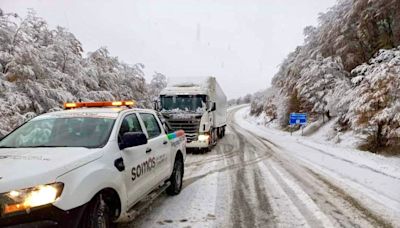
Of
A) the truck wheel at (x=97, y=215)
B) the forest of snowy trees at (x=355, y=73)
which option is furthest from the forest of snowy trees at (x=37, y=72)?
the forest of snowy trees at (x=355, y=73)

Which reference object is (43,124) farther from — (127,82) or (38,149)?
(127,82)

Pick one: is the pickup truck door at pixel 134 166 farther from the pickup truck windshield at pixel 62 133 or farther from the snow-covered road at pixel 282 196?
the snow-covered road at pixel 282 196

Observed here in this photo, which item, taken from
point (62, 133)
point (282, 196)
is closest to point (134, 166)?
point (62, 133)

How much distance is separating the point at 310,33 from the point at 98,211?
27.8m

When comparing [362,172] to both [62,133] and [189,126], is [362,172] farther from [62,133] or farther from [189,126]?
[62,133]

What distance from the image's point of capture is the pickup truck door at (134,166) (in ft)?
15.2

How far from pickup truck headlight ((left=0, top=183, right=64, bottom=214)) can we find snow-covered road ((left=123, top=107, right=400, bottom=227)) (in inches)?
89.2

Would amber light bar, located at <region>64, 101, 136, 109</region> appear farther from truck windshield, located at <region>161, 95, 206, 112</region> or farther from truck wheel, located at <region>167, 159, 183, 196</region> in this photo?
truck windshield, located at <region>161, 95, 206, 112</region>

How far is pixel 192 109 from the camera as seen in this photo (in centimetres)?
1561

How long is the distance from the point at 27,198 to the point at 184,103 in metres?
12.8

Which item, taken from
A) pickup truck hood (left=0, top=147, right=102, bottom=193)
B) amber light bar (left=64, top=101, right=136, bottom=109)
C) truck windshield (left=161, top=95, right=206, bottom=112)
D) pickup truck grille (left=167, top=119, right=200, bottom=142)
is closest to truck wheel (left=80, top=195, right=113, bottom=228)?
pickup truck hood (left=0, top=147, right=102, bottom=193)

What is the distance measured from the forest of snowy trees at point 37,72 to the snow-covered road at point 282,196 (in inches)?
207

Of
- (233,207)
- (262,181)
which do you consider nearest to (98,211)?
(233,207)

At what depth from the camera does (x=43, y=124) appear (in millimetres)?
5047
